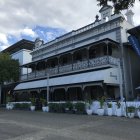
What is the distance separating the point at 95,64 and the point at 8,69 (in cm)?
1466

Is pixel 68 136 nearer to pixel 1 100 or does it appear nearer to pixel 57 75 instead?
pixel 57 75

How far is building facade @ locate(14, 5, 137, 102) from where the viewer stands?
22.0 meters

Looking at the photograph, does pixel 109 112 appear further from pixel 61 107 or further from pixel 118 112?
pixel 61 107

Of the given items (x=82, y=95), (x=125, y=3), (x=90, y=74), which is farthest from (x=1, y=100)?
(x=125, y=3)

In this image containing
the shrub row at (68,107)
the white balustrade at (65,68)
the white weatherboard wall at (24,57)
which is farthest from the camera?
the white weatherboard wall at (24,57)

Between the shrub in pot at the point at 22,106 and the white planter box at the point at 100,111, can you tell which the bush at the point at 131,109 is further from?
the shrub in pot at the point at 22,106

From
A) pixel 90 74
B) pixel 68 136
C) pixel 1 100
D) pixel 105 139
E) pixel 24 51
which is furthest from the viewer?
pixel 1 100

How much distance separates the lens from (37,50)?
34500 millimetres

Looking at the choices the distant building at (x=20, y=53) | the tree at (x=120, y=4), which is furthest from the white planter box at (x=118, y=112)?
the distant building at (x=20, y=53)

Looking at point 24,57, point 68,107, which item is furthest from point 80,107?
point 24,57

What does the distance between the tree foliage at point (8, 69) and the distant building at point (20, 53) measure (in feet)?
8.61

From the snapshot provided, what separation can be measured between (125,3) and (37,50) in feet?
91.5

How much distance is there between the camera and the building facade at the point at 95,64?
22047mm

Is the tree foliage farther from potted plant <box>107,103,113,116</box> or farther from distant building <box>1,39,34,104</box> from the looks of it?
potted plant <box>107,103,113,116</box>
